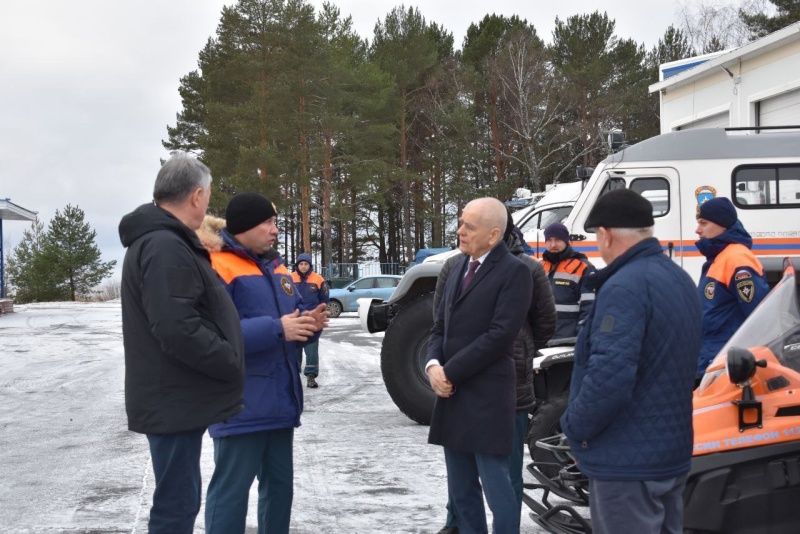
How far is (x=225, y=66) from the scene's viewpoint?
133 feet

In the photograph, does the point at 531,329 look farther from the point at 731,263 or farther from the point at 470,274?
the point at 731,263

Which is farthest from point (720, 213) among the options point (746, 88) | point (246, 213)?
point (746, 88)

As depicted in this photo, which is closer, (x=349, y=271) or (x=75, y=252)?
(x=349, y=271)

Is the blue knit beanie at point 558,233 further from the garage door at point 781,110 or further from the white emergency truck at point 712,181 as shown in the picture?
the garage door at point 781,110

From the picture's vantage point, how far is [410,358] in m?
8.02

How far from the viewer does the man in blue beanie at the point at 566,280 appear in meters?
7.04

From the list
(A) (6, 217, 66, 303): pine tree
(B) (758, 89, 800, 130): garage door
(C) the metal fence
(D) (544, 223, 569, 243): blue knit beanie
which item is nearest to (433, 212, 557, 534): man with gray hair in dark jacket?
(D) (544, 223, 569, 243): blue knit beanie

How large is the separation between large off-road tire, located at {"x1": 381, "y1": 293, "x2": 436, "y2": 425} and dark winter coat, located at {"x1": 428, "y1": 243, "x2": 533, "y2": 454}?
3.94 meters

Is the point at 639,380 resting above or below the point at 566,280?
below

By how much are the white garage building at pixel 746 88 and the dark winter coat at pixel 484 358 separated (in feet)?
41.1

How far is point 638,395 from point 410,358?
16.8 ft

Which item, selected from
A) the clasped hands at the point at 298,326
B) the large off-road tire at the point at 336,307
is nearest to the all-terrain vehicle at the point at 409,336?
the clasped hands at the point at 298,326

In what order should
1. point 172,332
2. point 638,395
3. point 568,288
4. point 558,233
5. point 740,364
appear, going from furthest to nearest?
point 558,233, point 568,288, point 740,364, point 172,332, point 638,395

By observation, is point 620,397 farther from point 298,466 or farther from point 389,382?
point 389,382
